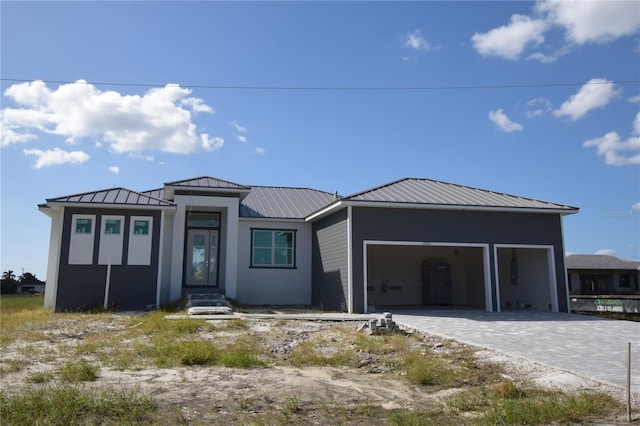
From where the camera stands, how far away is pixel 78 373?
7.09m

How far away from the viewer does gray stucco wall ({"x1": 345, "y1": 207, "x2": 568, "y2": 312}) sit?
50.1 feet

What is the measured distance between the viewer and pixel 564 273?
16672 mm

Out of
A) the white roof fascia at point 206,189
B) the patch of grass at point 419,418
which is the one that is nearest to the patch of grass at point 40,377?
the patch of grass at point 419,418

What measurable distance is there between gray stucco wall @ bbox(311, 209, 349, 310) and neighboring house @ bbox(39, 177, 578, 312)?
0.04 meters

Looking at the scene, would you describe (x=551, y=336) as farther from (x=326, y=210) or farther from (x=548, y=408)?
(x=326, y=210)

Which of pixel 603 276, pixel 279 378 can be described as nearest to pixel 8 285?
pixel 279 378

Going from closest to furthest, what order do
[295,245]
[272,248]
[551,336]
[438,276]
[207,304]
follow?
[551,336]
[207,304]
[272,248]
[295,245]
[438,276]

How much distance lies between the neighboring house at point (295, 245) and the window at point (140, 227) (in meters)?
0.03

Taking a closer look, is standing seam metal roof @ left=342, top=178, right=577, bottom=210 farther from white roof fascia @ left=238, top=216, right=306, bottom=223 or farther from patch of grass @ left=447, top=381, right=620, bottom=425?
patch of grass @ left=447, top=381, right=620, bottom=425

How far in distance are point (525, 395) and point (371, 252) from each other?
13.9 m

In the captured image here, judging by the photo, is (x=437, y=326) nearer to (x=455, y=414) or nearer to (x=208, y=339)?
(x=208, y=339)

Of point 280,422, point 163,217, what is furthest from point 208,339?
point 163,217

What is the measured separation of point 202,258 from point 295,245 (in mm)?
3434

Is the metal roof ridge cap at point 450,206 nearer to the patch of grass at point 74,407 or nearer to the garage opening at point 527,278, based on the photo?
the garage opening at point 527,278
